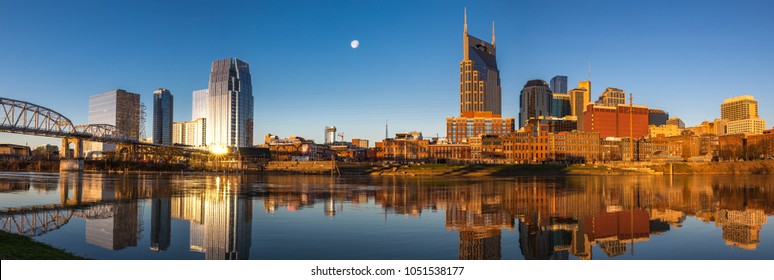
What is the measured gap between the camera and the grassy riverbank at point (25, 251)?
15123mm

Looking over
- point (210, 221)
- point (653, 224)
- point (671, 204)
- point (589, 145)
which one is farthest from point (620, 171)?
point (210, 221)

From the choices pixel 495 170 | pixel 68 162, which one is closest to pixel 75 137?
pixel 68 162

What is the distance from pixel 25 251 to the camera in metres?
16.3

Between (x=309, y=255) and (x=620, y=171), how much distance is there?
380ft

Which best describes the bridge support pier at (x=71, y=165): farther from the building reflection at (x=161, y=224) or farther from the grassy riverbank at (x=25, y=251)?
the grassy riverbank at (x=25, y=251)

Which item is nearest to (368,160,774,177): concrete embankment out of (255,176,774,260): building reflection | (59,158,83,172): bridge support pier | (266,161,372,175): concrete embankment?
(266,161,372,175): concrete embankment

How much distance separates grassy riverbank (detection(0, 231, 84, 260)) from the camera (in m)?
15.1

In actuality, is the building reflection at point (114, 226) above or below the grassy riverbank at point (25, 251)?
below

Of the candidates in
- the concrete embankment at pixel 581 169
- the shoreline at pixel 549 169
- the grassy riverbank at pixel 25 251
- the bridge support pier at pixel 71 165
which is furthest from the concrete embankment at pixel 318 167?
the grassy riverbank at pixel 25 251

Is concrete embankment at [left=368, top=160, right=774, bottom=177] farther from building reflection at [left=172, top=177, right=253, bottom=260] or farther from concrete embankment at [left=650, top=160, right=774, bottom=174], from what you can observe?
building reflection at [left=172, top=177, right=253, bottom=260]

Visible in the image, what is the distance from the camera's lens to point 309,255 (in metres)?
18.2

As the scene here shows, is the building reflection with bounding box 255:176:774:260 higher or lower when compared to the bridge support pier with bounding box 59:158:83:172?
lower

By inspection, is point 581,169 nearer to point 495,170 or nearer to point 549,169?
point 549,169
